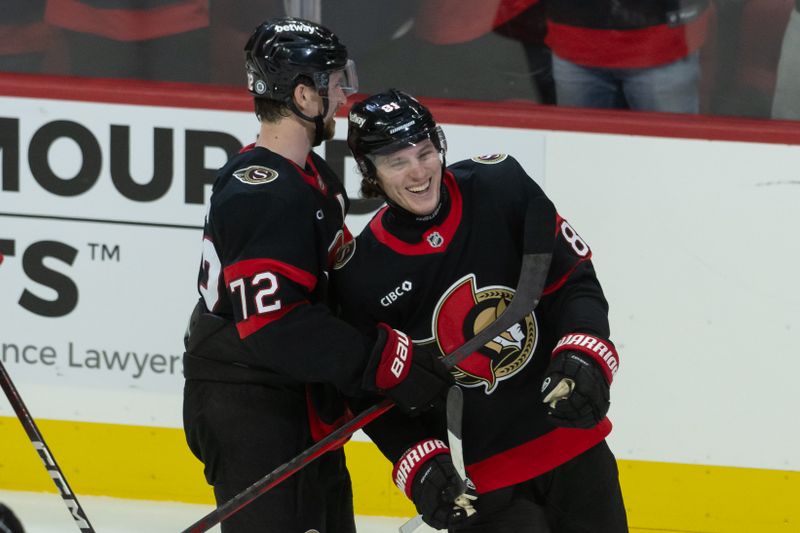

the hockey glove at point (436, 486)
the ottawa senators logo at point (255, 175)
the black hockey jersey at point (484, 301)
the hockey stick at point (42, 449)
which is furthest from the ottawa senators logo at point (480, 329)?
the hockey stick at point (42, 449)

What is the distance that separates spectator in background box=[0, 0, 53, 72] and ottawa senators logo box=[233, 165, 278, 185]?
4.85 feet

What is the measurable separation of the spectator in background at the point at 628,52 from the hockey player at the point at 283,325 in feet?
3.51

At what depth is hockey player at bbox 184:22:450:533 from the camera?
197 centimetres

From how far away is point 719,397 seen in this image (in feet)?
9.96

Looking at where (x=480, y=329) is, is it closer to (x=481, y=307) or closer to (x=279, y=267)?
(x=481, y=307)

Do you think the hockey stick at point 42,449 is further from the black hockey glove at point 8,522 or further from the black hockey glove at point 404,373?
the black hockey glove at point 404,373

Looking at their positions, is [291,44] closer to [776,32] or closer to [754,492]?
[776,32]

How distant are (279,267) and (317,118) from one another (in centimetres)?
30

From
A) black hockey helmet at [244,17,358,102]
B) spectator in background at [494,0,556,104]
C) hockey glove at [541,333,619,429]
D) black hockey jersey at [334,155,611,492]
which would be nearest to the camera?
hockey glove at [541,333,619,429]

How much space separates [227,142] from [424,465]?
4.68 feet

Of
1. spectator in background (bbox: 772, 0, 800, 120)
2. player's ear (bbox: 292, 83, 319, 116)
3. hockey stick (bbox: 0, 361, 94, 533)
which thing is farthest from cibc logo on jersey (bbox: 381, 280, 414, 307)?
spectator in background (bbox: 772, 0, 800, 120)

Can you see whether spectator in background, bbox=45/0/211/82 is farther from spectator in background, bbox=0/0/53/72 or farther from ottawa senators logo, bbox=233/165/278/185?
ottawa senators logo, bbox=233/165/278/185

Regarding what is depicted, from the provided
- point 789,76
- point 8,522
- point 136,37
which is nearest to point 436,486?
point 8,522

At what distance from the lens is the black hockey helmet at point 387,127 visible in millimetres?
1983
